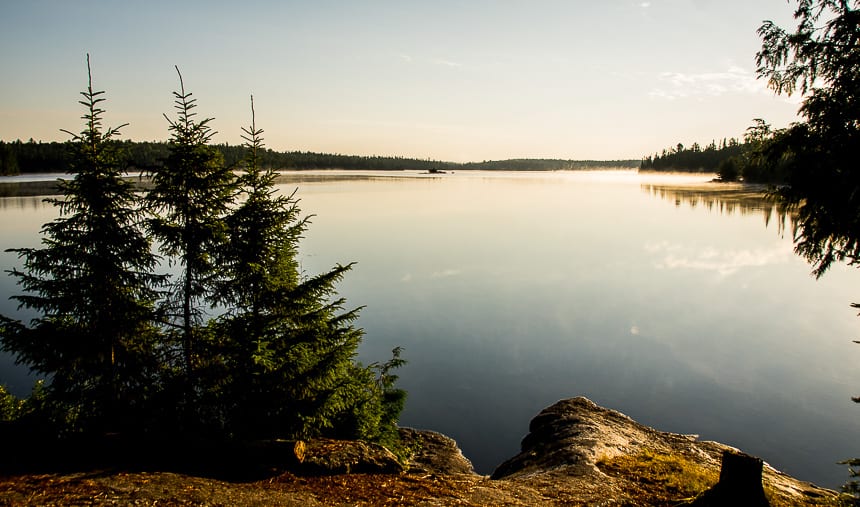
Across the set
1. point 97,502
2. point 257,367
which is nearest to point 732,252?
point 257,367

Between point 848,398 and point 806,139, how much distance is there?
1420 centimetres

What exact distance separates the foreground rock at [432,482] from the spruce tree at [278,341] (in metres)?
1.51

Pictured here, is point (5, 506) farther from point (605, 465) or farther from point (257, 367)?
point (605, 465)

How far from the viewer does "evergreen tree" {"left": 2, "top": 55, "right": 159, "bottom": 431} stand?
33.7 feet

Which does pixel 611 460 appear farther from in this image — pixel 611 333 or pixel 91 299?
pixel 611 333

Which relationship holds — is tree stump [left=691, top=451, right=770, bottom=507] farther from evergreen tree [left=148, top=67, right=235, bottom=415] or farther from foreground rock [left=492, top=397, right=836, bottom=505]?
evergreen tree [left=148, top=67, right=235, bottom=415]

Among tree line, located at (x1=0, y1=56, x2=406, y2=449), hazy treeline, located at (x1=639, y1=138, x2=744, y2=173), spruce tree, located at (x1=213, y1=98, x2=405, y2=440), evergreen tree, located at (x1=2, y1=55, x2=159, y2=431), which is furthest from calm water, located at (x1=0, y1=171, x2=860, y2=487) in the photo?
hazy treeline, located at (x1=639, y1=138, x2=744, y2=173)

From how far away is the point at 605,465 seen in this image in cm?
1060

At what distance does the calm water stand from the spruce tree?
5.97 m

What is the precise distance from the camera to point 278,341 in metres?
11.3

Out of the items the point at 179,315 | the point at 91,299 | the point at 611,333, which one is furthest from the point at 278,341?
Answer: the point at 611,333

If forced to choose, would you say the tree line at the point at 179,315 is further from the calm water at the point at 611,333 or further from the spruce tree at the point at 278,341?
the calm water at the point at 611,333

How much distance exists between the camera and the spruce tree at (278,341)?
35.3ft

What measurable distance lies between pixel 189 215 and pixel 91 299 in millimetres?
2759
